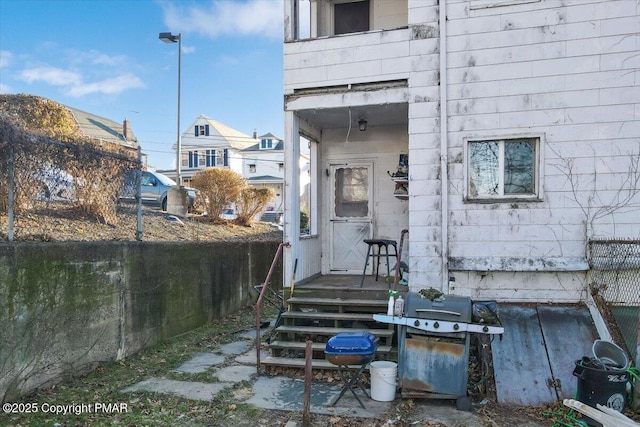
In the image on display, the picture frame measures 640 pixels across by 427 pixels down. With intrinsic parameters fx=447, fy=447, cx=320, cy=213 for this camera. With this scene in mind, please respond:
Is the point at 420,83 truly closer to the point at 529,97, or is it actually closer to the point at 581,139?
the point at 529,97

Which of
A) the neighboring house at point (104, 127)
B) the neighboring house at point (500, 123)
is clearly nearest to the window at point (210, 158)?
the neighboring house at point (104, 127)

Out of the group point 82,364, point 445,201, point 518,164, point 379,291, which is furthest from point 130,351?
point 518,164

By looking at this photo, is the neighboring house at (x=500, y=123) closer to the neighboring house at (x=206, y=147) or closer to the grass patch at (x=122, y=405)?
the grass patch at (x=122, y=405)

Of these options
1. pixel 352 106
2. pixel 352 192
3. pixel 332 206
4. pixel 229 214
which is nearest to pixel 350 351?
pixel 352 106

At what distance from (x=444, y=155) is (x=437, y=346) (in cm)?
261

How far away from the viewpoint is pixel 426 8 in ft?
20.7

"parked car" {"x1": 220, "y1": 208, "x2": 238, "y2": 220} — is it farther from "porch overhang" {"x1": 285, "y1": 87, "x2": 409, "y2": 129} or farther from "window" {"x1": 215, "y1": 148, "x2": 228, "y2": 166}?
"window" {"x1": 215, "y1": 148, "x2": 228, "y2": 166}

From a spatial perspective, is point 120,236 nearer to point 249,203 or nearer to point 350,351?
point 350,351

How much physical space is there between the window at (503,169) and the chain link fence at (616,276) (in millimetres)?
1060

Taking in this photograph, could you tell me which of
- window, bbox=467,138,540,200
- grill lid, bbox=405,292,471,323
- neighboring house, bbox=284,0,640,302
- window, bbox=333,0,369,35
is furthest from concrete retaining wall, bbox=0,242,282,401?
window, bbox=467,138,540,200

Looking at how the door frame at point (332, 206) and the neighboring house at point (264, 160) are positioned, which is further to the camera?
the neighboring house at point (264, 160)

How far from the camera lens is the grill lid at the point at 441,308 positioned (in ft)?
15.7

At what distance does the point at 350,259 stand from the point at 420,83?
3448mm

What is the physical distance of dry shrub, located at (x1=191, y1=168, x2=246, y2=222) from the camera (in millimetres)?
14047
